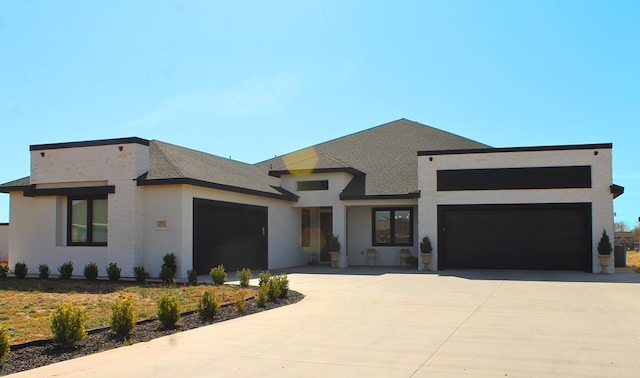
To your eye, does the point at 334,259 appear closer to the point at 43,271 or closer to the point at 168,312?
the point at 43,271

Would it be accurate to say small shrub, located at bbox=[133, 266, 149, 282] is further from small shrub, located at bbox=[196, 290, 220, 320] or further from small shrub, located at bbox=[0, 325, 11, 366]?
small shrub, located at bbox=[0, 325, 11, 366]

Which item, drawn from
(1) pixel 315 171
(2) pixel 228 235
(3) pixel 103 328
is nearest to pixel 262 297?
(3) pixel 103 328

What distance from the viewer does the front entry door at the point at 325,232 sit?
92.6ft

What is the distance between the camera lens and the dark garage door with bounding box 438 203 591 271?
22.5m

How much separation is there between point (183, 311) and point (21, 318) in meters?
2.91

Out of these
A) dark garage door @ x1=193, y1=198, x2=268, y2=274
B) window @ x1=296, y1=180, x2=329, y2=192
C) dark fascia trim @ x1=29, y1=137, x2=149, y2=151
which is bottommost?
dark garage door @ x1=193, y1=198, x2=268, y2=274

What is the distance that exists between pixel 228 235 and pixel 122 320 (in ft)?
41.8

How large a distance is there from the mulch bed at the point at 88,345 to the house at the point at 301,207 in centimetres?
869

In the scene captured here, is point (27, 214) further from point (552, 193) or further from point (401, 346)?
point (552, 193)

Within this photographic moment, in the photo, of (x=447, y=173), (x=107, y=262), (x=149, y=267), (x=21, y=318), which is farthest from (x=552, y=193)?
(x=21, y=318)

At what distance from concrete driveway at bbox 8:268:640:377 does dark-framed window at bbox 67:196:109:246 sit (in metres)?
9.38

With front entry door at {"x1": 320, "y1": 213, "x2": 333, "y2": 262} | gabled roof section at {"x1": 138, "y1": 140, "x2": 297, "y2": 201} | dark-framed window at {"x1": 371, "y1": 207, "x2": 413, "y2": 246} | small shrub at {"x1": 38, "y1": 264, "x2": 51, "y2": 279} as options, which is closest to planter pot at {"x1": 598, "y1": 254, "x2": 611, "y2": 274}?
dark-framed window at {"x1": 371, "y1": 207, "x2": 413, "y2": 246}

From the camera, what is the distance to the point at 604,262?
21.4 metres

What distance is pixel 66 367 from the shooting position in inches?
283
